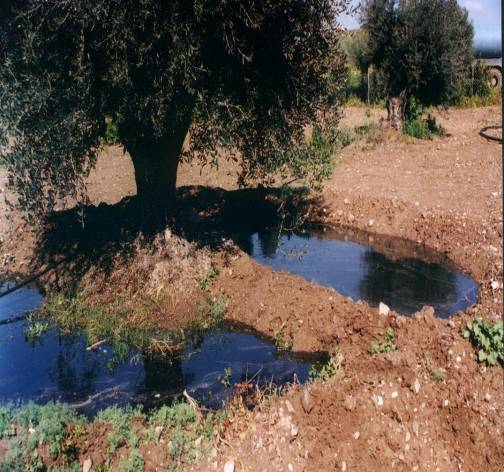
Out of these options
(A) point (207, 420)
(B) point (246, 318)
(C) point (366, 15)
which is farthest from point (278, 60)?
(C) point (366, 15)

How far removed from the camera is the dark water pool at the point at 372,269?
33.6ft

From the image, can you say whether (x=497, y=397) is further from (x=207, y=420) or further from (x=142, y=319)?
(x=142, y=319)

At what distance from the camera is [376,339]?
26.2 ft

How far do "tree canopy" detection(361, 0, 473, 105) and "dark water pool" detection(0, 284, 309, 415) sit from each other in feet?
49.0

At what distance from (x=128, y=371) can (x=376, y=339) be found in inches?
154

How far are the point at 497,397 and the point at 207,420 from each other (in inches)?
136

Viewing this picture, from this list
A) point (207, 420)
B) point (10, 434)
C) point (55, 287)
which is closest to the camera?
point (10, 434)

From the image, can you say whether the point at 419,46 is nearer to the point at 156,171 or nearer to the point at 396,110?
the point at 396,110

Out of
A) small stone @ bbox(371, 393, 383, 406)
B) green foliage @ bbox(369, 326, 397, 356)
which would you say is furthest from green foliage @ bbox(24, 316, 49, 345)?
small stone @ bbox(371, 393, 383, 406)

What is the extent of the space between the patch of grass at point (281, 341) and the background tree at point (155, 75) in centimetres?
323

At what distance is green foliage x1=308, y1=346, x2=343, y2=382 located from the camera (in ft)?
23.5

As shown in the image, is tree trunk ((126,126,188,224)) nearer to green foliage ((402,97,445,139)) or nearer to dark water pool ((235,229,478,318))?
dark water pool ((235,229,478,318))

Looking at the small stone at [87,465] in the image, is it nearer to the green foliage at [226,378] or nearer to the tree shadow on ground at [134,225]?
the green foliage at [226,378]

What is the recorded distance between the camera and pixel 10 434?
18.9 ft
